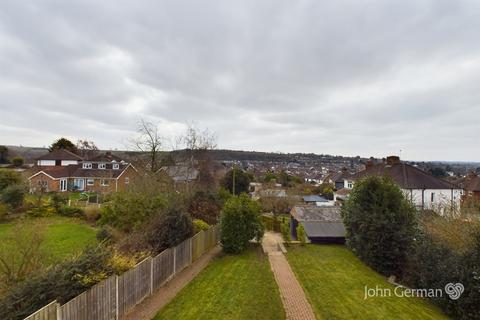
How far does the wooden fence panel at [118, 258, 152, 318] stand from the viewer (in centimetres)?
1014

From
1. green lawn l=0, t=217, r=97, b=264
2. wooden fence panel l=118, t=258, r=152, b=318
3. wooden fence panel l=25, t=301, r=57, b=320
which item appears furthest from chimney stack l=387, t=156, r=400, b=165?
wooden fence panel l=25, t=301, r=57, b=320

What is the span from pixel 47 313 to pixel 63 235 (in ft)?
56.3

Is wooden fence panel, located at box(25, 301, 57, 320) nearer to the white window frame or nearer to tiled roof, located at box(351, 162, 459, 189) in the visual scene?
tiled roof, located at box(351, 162, 459, 189)

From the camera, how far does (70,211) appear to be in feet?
93.8

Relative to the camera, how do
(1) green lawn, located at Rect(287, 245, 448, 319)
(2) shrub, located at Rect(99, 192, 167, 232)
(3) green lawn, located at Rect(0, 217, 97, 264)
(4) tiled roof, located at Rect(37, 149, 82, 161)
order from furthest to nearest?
(4) tiled roof, located at Rect(37, 149, 82, 161) < (2) shrub, located at Rect(99, 192, 167, 232) < (3) green lawn, located at Rect(0, 217, 97, 264) < (1) green lawn, located at Rect(287, 245, 448, 319)

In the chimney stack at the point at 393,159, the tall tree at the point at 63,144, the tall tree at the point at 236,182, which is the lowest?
the tall tree at the point at 236,182

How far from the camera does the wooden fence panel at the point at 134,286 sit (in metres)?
10.1

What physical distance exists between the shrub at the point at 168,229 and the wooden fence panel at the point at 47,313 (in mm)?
6528

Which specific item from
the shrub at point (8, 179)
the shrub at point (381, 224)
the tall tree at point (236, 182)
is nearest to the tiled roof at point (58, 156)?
the shrub at point (8, 179)

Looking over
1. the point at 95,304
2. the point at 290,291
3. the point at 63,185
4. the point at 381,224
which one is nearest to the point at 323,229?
the point at 381,224

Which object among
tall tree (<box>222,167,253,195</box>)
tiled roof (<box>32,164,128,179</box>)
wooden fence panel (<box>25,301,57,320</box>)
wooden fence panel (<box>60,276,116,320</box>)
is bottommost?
wooden fence panel (<box>60,276,116,320</box>)

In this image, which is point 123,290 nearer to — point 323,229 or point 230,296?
point 230,296

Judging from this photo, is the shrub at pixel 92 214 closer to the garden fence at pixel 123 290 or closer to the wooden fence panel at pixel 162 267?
the garden fence at pixel 123 290

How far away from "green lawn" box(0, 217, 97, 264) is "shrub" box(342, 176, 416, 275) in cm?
1584
